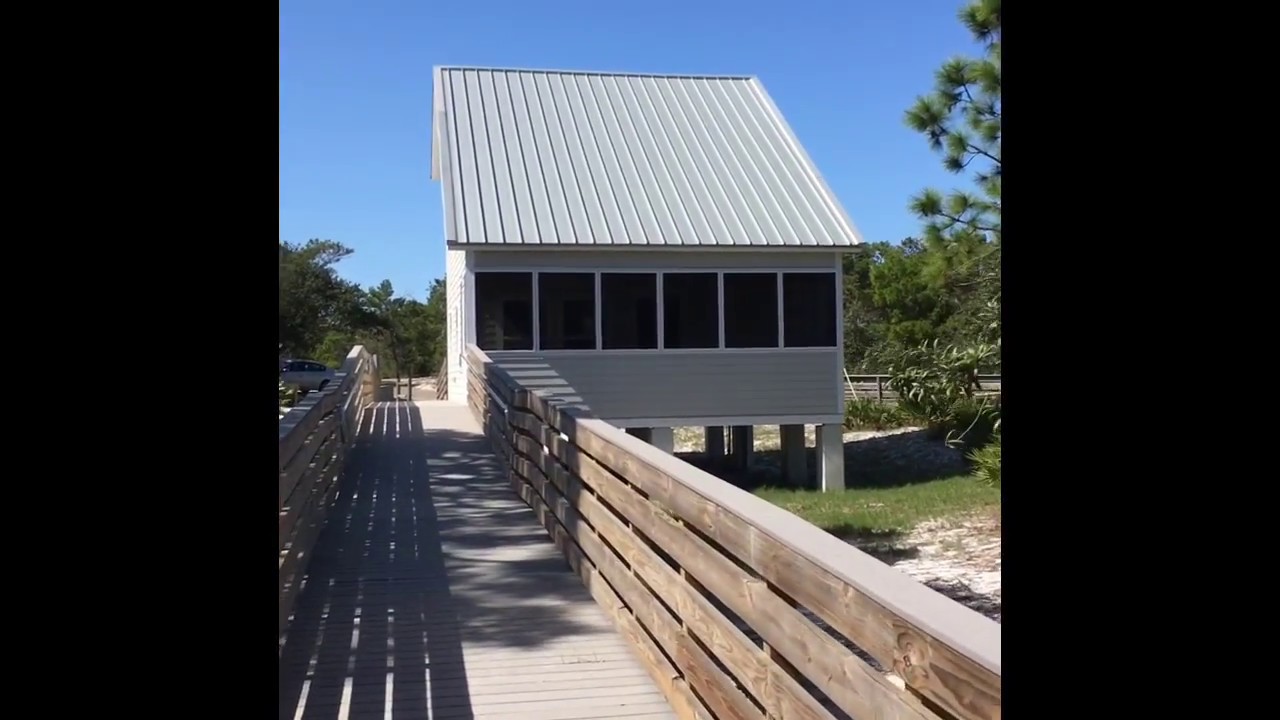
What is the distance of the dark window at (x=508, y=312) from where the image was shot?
16141 millimetres

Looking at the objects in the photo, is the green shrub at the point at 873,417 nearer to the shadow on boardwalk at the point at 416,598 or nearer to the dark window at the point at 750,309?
the dark window at the point at 750,309

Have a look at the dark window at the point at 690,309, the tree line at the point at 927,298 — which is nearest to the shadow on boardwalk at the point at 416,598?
the tree line at the point at 927,298

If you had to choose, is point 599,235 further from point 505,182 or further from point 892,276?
point 892,276

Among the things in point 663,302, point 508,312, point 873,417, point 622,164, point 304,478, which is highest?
point 622,164

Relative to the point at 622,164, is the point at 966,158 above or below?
below

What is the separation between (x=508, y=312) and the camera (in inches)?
637

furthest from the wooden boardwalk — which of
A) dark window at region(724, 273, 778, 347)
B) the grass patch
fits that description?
dark window at region(724, 273, 778, 347)

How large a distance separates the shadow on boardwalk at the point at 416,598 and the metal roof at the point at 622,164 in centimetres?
705

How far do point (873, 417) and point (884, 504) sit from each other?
960cm

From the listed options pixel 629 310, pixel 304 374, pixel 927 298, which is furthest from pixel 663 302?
pixel 927 298

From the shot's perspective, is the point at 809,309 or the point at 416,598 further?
the point at 809,309

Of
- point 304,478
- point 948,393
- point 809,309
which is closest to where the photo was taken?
point 304,478

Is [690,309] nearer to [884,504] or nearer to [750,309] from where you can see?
[750,309]

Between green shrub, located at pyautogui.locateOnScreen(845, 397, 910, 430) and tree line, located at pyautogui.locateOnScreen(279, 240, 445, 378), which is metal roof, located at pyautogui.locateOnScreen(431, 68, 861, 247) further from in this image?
tree line, located at pyautogui.locateOnScreen(279, 240, 445, 378)
